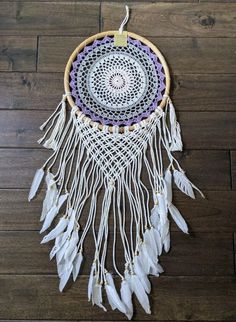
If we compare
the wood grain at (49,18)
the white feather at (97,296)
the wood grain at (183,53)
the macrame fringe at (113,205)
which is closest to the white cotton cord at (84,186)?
the macrame fringe at (113,205)

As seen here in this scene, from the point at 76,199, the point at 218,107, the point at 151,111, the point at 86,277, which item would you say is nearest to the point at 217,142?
the point at 218,107

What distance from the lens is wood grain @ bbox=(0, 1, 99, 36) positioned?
1332mm

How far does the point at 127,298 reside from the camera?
1.10 m

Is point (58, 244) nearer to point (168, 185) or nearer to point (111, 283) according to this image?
point (111, 283)

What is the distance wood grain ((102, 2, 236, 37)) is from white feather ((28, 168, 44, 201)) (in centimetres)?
54

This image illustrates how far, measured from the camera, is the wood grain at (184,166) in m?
1.21

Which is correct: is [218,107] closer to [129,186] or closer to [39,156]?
[129,186]

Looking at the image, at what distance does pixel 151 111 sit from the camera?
49.1 inches

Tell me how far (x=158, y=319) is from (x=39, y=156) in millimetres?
607

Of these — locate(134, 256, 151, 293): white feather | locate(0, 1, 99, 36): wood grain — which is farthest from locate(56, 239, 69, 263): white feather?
locate(0, 1, 99, 36): wood grain

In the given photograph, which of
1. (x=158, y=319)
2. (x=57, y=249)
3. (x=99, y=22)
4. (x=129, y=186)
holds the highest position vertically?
(x=99, y=22)

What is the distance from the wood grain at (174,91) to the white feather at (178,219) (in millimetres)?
334

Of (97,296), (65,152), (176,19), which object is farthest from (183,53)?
(97,296)

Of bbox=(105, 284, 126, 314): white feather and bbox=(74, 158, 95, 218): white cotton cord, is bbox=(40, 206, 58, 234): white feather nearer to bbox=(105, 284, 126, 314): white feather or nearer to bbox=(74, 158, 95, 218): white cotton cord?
bbox=(74, 158, 95, 218): white cotton cord
